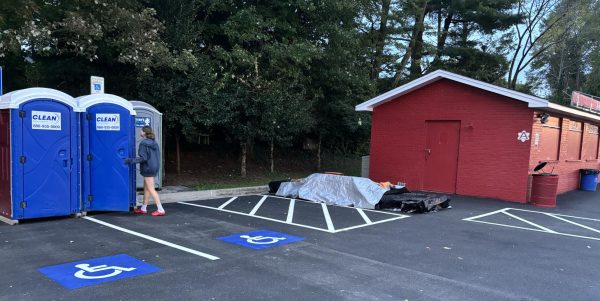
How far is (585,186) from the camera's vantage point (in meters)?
16.2

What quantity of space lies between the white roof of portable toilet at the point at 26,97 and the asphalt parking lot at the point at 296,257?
213 cm

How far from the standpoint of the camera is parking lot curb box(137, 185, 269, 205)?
10.6 meters

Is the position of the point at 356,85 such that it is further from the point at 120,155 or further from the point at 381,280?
the point at 381,280

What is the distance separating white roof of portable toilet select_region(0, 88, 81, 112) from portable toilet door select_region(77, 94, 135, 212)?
44 centimetres

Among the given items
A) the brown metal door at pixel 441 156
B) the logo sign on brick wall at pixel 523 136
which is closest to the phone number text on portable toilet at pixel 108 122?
the brown metal door at pixel 441 156

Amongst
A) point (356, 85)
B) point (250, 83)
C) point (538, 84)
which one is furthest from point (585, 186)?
point (538, 84)

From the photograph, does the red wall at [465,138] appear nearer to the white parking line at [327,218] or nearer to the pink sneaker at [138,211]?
the white parking line at [327,218]

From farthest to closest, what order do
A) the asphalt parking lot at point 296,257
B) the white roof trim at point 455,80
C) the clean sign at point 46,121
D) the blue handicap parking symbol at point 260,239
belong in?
1. the white roof trim at point 455,80
2. the clean sign at point 46,121
3. the blue handicap parking symbol at point 260,239
4. the asphalt parking lot at point 296,257

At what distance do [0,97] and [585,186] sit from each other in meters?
18.5

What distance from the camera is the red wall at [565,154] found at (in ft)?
41.6

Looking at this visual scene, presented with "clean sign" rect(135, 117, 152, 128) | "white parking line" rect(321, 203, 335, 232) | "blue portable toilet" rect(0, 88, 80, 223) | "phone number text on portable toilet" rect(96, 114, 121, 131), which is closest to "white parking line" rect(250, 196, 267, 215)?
"white parking line" rect(321, 203, 335, 232)

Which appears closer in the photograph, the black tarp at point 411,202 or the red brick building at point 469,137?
the black tarp at point 411,202

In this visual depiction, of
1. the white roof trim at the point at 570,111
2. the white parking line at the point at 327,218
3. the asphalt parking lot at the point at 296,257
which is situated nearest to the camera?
the asphalt parking lot at the point at 296,257

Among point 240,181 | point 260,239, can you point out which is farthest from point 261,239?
point 240,181
